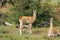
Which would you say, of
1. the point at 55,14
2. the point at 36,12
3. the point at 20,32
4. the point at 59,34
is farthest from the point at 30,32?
the point at 55,14

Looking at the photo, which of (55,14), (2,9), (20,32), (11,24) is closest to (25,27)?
(11,24)

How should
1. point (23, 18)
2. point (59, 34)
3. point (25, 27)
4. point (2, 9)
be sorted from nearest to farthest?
point (59, 34) → point (23, 18) → point (25, 27) → point (2, 9)

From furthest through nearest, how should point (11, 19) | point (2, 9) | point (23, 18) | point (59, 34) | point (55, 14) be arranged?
point (2, 9)
point (55, 14)
point (11, 19)
point (23, 18)
point (59, 34)

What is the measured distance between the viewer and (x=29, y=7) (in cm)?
1647

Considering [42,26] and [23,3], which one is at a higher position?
[23,3]

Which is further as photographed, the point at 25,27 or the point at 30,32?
the point at 25,27

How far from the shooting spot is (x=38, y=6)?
1641cm

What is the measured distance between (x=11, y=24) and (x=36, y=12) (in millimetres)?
1831

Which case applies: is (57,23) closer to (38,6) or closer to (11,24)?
(38,6)

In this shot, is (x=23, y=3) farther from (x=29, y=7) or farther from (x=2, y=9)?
(x=2, y=9)

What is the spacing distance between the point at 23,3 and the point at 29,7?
0.49 meters

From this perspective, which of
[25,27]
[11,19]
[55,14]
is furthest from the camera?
[55,14]

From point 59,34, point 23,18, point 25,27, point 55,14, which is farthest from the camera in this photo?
point 55,14

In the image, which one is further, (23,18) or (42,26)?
(42,26)
